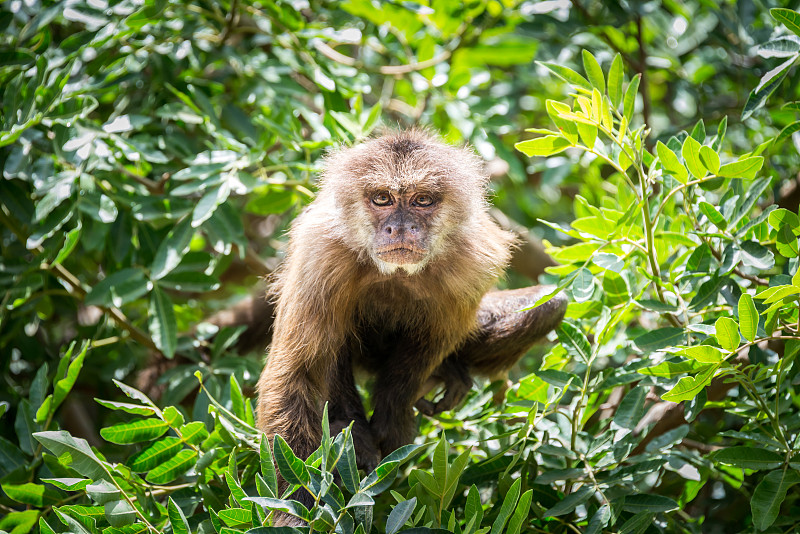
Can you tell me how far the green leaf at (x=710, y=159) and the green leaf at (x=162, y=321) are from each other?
2731 millimetres

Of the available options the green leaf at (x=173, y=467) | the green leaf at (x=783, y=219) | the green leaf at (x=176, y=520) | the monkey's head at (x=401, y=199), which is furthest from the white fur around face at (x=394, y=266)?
the green leaf at (x=783, y=219)

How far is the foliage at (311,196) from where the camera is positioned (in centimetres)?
291

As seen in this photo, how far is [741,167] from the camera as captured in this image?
2.88 metres

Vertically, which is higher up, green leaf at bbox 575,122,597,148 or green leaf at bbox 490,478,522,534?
green leaf at bbox 575,122,597,148

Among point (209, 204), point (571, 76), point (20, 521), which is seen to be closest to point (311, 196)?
point (209, 204)

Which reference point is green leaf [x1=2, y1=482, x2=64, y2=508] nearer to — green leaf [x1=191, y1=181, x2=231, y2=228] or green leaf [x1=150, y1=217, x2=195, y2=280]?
green leaf [x1=150, y1=217, x2=195, y2=280]

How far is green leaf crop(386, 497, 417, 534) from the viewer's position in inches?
94.5

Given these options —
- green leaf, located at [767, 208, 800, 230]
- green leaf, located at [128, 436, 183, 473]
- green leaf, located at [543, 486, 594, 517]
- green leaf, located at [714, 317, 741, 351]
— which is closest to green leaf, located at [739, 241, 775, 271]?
A: green leaf, located at [767, 208, 800, 230]

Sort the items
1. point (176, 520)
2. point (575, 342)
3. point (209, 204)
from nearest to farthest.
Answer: point (176, 520), point (575, 342), point (209, 204)

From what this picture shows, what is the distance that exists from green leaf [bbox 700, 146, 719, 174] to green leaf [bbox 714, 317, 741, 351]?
0.63 m

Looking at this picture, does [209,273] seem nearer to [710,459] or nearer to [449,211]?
[449,211]

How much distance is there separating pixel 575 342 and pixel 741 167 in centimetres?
105

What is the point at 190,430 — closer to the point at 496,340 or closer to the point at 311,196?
the point at 311,196

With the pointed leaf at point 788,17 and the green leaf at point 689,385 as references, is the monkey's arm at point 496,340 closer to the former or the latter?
the green leaf at point 689,385
